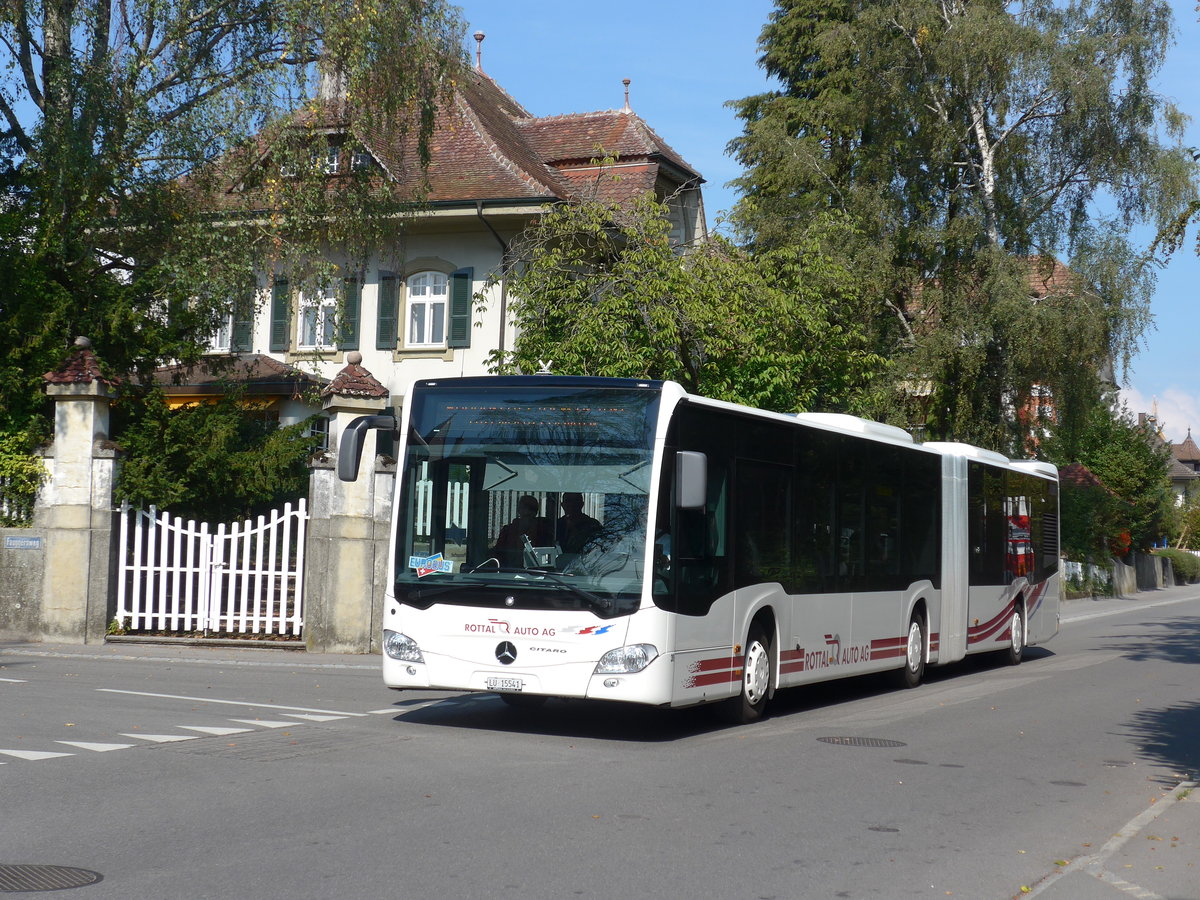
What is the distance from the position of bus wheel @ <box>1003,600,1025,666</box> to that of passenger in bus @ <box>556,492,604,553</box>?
1154 centimetres

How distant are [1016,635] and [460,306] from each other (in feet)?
48.7

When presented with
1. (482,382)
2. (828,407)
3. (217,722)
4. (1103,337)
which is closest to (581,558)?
(482,382)

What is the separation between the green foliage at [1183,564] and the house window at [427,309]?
47732 mm

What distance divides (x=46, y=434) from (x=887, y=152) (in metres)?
21.9

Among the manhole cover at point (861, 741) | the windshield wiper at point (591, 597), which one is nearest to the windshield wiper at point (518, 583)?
the windshield wiper at point (591, 597)

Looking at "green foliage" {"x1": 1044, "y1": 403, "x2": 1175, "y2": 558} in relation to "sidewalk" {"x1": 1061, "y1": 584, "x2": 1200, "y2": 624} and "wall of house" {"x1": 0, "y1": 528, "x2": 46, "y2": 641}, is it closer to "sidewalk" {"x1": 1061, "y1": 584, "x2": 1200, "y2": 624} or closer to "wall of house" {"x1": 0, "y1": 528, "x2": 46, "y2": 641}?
"sidewalk" {"x1": 1061, "y1": 584, "x2": 1200, "y2": 624}

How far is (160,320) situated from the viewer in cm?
2255

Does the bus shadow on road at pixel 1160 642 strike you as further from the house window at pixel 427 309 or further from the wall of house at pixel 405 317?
the house window at pixel 427 309

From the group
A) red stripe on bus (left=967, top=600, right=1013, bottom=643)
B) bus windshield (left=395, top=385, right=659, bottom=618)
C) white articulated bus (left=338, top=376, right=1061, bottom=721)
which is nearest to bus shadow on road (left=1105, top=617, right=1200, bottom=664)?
red stripe on bus (left=967, top=600, right=1013, bottom=643)

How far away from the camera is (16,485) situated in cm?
2058

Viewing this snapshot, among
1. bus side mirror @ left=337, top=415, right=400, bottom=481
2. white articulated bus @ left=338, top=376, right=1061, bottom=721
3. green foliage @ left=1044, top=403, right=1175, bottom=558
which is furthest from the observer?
green foliage @ left=1044, top=403, right=1175, bottom=558

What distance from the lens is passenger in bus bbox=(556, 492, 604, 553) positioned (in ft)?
36.1

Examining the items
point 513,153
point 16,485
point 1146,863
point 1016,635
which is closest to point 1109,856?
point 1146,863

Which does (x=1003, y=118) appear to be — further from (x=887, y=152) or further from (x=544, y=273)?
(x=544, y=273)
